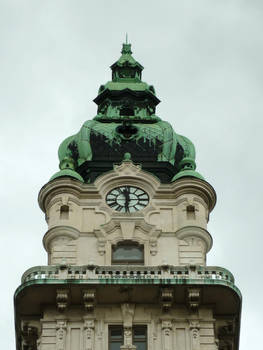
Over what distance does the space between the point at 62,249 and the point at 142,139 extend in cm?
763

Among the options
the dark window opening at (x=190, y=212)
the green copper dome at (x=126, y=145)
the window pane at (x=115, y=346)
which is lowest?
the window pane at (x=115, y=346)

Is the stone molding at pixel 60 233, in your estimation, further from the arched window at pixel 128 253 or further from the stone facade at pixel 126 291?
the arched window at pixel 128 253

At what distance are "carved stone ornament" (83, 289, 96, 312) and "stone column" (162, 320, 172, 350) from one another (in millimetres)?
2512

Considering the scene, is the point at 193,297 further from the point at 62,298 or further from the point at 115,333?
the point at 62,298

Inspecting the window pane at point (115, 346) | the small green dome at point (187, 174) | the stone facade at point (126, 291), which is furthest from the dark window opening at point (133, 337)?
the small green dome at point (187, 174)

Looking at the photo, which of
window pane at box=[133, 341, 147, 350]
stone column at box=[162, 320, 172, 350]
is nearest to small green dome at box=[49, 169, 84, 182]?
stone column at box=[162, 320, 172, 350]

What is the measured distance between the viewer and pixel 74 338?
133ft

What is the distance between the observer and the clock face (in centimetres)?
4631

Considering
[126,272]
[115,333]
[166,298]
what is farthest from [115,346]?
[126,272]

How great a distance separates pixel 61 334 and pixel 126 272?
3.23 m

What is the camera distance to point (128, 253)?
1762 inches

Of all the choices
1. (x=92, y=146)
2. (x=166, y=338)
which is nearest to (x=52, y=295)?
(x=166, y=338)

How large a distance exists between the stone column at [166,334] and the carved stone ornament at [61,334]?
334 centimetres

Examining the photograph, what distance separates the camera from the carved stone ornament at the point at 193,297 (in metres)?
41.1
